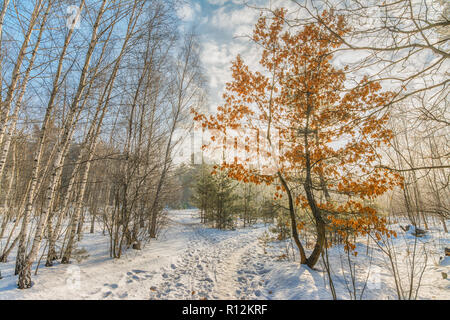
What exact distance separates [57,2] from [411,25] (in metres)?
6.24

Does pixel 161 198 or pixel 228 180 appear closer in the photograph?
pixel 161 198

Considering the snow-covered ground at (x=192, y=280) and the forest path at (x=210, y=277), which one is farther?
the forest path at (x=210, y=277)

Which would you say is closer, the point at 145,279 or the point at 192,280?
the point at 145,279

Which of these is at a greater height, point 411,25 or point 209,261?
point 411,25

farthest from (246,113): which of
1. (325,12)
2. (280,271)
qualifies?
(280,271)

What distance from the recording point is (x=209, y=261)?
210 inches

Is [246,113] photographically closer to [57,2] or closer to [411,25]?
[411,25]

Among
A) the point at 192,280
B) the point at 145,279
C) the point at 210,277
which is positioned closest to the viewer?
the point at 145,279

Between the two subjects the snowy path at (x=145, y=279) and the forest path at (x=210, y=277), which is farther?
the forest path at (x=210, y=277)

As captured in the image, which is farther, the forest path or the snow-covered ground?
the forest path

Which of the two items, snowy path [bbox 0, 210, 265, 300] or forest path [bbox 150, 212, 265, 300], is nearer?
snowy path [bbox 0, 210, 265, 300]

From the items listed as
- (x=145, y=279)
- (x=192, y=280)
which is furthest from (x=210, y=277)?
(x=145, y=279)

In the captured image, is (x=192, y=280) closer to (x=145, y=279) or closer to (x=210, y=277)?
(x=210, y=277)
